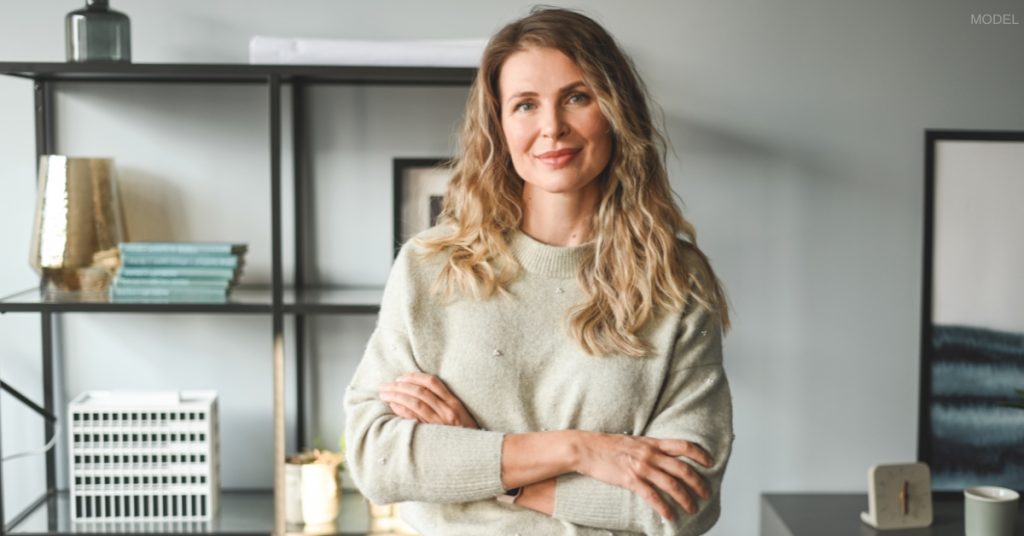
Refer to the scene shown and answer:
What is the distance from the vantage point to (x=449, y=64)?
2.12m

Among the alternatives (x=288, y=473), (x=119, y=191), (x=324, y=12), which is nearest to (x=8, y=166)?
(x=119, y=191)

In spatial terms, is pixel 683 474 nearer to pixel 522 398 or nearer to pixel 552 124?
pixel 522 398

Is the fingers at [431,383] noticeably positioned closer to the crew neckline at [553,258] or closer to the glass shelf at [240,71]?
the crew neckline at [553,258]

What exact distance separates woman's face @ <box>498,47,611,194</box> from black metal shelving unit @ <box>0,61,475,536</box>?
630 millimetres

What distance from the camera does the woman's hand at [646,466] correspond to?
141cm

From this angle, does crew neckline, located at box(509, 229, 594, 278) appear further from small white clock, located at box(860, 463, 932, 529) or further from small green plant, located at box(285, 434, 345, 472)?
small white clock, located at box(860, 463, 932, 529)

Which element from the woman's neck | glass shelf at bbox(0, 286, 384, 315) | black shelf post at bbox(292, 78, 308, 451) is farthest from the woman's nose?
black shelf post at bbox(292, 78, 308, 451)

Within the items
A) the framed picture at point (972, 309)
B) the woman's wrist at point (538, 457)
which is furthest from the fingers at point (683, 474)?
the framed picture at point (972, 309)

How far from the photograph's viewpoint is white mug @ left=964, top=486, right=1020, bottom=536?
87.0 inches

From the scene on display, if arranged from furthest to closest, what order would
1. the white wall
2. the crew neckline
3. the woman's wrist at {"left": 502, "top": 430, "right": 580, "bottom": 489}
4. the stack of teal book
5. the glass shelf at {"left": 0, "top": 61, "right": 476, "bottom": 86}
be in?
1. the white wall
2. the stack of teal book
3. the glass shelf at {"left": 0, "top": 61, "right": 476, "bottom": 86}
4. the crew neckline
5. the woman's wrist at {"left": 502, "top": 430, "right": 580, "bottom": 489}

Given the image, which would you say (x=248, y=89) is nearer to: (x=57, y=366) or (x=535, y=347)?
(x=57, y=366)

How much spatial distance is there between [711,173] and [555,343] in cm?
109

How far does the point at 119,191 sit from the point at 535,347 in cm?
127

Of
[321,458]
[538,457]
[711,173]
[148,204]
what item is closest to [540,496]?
[538,457]
